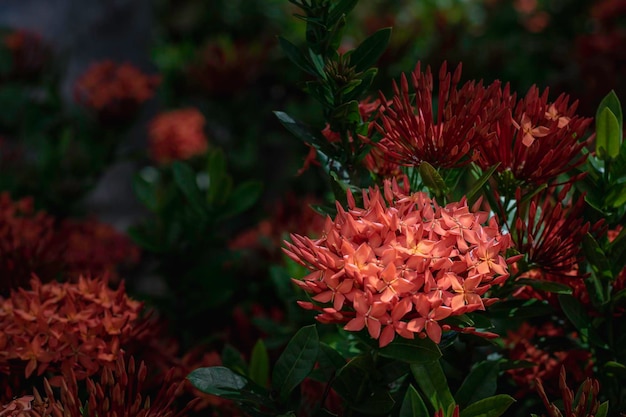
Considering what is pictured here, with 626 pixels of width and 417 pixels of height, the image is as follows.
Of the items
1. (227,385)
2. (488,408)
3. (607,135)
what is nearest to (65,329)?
(227,385)

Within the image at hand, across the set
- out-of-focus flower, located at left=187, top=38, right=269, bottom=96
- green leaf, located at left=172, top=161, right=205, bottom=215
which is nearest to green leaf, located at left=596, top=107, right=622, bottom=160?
green leaf, located at left=172, top=161, right=205, bottom=215

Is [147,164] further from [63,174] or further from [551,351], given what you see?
[551,351]

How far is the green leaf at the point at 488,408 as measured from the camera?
979mm

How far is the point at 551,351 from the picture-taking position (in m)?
1.23

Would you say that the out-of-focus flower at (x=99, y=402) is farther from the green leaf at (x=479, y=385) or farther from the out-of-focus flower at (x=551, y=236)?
the out-of-focus flower at (x=551, y=236)

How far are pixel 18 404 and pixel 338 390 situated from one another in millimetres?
481

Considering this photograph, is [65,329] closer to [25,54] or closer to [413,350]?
[413,350]

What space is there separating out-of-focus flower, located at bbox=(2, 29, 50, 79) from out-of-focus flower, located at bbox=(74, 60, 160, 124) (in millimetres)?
202

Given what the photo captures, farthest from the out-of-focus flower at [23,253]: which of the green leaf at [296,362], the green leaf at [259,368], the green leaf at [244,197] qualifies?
the green leaf at [296,362]

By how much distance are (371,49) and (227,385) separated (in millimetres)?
607

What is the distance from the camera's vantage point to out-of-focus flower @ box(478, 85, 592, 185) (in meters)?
1.04

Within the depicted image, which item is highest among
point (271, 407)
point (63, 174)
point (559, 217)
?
point (559, 217)

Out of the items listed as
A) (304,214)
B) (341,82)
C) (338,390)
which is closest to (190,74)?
(304,214)

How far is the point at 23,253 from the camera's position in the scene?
4.78 ft
